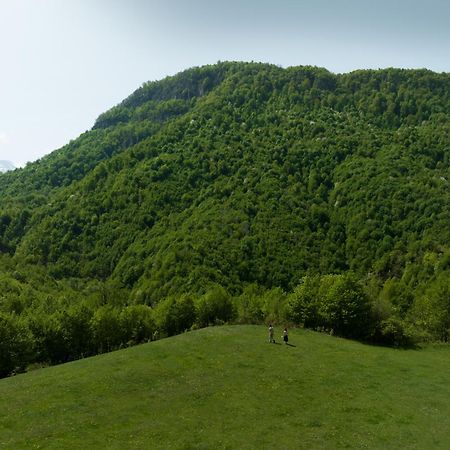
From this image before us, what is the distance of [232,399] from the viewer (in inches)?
2156

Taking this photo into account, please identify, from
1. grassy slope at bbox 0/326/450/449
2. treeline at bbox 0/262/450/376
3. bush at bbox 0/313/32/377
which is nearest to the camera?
grassy slope at bbox 0/326/450/449

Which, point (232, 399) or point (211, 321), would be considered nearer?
point (232, 399)

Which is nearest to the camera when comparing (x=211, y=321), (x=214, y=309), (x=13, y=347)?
(x=13, y=347)

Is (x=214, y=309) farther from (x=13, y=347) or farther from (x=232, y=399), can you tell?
(x=232, y=399)

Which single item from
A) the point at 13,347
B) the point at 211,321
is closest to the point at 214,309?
the point at 211,321

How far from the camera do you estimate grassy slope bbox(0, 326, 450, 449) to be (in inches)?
1761

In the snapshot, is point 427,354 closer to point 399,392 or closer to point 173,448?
point 399,392

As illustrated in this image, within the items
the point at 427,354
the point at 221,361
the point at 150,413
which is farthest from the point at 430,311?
the point at 150,413

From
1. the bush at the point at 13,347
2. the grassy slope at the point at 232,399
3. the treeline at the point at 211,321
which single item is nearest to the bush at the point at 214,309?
the treeline at the point at 211,321

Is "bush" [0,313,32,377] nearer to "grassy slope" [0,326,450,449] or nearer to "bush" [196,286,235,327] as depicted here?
"grassy slope" [0,326,450,449]

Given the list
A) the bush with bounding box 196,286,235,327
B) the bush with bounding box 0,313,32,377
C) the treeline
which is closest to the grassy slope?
the bush with bounding box 0,313,32,377

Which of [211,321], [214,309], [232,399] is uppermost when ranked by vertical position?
[214,309]

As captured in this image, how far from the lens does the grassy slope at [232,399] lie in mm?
44719

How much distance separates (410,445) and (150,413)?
85.3 feet
